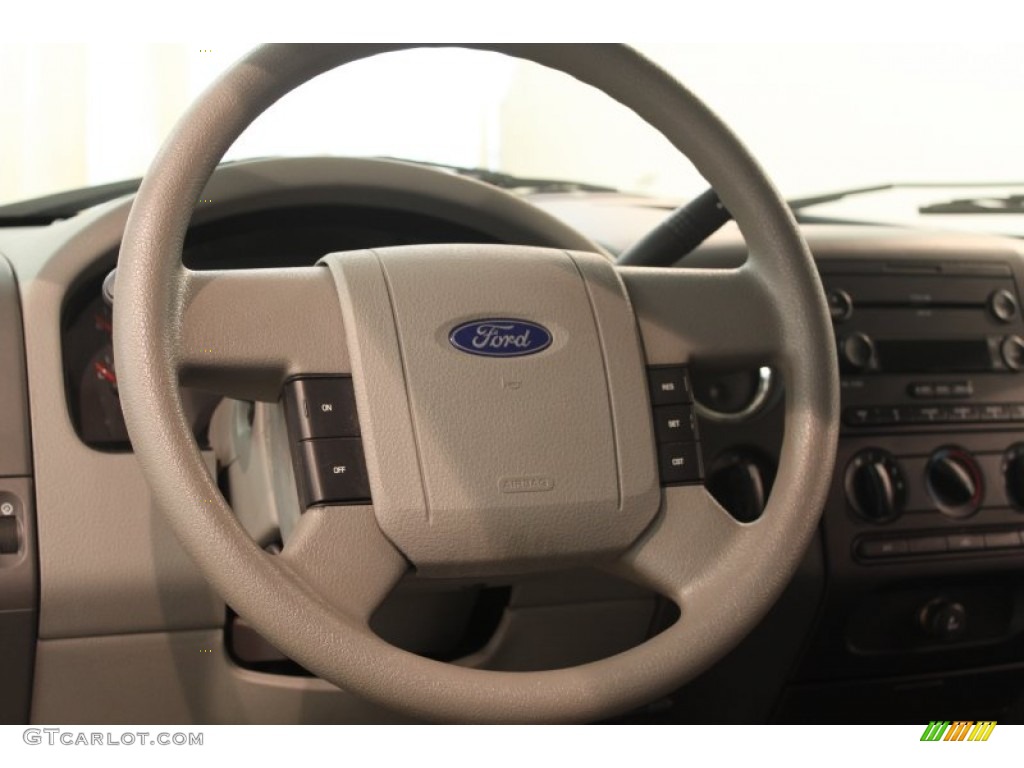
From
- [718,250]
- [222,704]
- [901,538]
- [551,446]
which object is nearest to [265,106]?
[551,446]

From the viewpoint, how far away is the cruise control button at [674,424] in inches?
40.5

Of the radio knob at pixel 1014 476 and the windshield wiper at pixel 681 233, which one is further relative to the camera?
the radio knob at pixel 1014 476

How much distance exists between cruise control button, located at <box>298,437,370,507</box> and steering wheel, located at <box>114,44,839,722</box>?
0.4 inches

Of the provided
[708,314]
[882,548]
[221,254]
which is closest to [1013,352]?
[882,548]

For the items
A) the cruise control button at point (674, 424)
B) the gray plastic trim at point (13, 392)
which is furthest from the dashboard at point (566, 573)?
the cruise control button at point (674, 424)

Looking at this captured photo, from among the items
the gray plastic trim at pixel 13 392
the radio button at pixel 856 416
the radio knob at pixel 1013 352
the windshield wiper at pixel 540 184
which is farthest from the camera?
the windshield wiper at pixel 540 184

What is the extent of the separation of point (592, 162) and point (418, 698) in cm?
113

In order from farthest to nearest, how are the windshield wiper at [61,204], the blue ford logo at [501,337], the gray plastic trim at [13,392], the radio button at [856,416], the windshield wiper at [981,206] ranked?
the windshield wiper at [981,206], the radio button at [856,416], the windshield wiper at [61,204], the gray plastic trim at [13,392], the blue ford logo at [501,337]

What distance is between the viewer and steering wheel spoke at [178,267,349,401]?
91 cm

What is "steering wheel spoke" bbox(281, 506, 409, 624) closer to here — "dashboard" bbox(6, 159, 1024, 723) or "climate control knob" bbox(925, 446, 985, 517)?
"dashboard" bbox(6, 159, 1024, 723)

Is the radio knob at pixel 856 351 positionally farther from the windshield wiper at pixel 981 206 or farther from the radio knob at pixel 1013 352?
the windshield wiper at pixel 981 206

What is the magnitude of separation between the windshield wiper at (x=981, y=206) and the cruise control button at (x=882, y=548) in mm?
619
